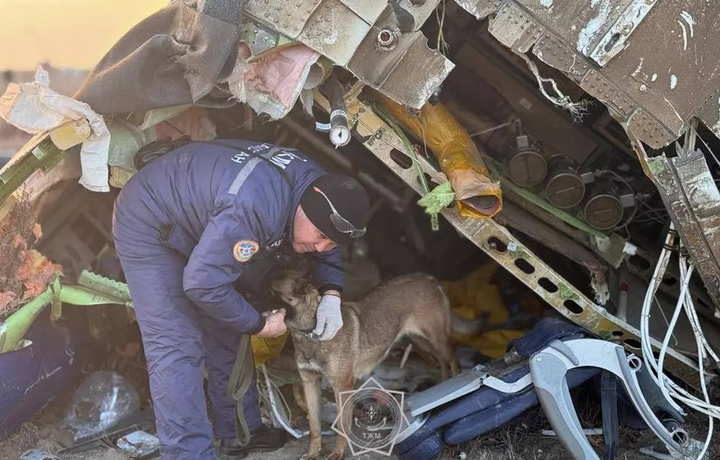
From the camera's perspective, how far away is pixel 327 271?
4371 mm

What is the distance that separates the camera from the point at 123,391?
4.95m

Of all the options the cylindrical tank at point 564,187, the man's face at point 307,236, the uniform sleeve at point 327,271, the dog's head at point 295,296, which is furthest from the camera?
the cylindrical tank at point 564,187

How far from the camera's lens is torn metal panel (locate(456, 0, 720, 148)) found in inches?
141

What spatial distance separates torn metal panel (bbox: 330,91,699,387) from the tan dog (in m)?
0.95

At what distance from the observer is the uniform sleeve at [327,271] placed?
14.2ft

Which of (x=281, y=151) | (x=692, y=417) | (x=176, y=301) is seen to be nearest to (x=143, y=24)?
(x=281, y=151)

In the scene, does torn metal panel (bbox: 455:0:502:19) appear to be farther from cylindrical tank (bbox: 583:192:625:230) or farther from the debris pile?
the debris pile

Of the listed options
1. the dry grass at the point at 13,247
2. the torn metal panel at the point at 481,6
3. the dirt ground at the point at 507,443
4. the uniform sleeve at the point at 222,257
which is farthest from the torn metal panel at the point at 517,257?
the dry grass at the point at 13,247

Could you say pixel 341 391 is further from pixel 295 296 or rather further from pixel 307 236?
pixel 307 236

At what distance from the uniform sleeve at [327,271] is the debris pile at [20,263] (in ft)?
6.09

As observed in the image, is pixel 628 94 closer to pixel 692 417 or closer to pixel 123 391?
pixel 692 417

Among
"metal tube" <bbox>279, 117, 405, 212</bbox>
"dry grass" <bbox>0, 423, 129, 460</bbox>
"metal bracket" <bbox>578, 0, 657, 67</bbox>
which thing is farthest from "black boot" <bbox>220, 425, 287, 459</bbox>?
"metal bracket" <bbox>578, 0, 657, 67</bbox>

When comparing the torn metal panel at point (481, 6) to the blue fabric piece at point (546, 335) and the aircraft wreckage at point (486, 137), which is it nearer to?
the aircraft wreckage at point (486, 137)

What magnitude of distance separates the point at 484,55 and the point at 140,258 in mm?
2993
